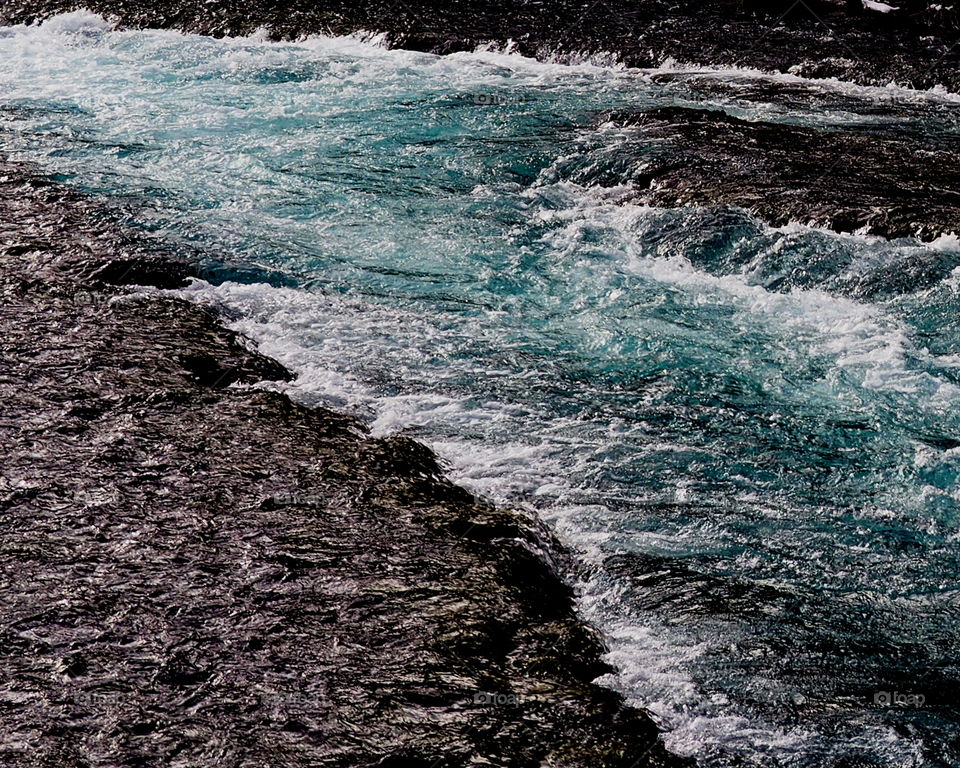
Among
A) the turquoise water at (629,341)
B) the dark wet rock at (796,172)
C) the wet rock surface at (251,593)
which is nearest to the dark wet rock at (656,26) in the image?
the turquoise water at (629,341)

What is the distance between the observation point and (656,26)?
1401 centimetres

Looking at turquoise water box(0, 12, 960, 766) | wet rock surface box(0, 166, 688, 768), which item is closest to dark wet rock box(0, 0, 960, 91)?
turquoise water box(0, 12, 960, 766)

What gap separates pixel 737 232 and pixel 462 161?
300 cm

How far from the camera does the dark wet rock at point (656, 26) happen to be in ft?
41.2

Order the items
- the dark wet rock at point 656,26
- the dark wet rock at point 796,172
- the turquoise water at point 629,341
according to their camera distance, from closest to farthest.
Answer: the turquoise water at point 629,341 → the dark wet rock at point 796,172 → the dark wet rock at point 656,26

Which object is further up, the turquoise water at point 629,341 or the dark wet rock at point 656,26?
the dark wet rock at point 656,26

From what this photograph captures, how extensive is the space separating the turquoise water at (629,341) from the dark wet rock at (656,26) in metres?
0.68

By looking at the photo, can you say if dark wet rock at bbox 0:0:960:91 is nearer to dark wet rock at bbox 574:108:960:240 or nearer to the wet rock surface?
dark wet rock at bbox 574:108:960:240

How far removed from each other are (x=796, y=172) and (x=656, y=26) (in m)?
5.61

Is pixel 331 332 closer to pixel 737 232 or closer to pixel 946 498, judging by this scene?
pixel 737 232

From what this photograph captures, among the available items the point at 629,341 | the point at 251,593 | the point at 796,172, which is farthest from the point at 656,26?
the point at 251,593

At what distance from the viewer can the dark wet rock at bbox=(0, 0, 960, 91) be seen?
12562mm

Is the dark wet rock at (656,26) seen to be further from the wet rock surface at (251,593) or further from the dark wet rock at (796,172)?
the wet rock surface at (251,593)

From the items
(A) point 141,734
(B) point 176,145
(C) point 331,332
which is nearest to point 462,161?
(B) point 176,145
